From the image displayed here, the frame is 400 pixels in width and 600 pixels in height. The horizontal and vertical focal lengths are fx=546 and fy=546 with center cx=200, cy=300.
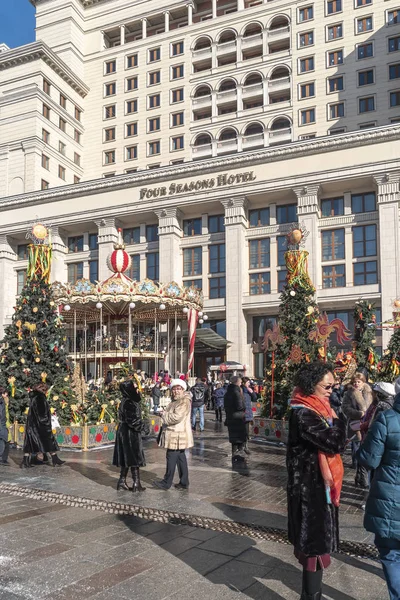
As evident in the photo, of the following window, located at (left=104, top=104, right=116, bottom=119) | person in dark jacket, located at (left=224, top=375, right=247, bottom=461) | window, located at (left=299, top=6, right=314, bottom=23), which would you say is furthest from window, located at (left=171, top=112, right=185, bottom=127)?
person in dark jacket, located at (left=224, top=375, right=247, bottom=461)

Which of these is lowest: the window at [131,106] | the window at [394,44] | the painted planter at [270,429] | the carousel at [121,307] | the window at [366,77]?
the painted planter at [270,429]

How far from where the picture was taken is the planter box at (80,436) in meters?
12.9

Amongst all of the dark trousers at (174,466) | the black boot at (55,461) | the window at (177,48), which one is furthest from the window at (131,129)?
the dark trousers at (174,466)

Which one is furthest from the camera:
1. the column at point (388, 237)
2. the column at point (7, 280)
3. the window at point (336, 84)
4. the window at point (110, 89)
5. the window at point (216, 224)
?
the window at point (110, 89)

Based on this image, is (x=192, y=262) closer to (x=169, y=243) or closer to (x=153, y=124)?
(x=169, y=243)

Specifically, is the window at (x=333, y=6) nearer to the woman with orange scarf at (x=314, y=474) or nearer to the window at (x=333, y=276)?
the window at (x=333, y=276)

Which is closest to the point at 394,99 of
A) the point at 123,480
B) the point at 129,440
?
the point at 129,440

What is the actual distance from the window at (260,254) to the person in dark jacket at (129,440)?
98.3ft

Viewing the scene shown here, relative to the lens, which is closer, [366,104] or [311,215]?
[311,215]

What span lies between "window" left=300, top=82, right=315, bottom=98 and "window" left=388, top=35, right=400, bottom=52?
241 inches

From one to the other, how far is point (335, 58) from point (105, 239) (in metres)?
22.9

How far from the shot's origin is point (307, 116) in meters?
43.6

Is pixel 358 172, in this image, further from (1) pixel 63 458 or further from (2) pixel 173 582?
(2) pixel 173 582

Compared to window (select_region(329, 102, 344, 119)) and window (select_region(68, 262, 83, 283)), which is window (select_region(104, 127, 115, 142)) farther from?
window (select_region(329, 102, 344, 119))
